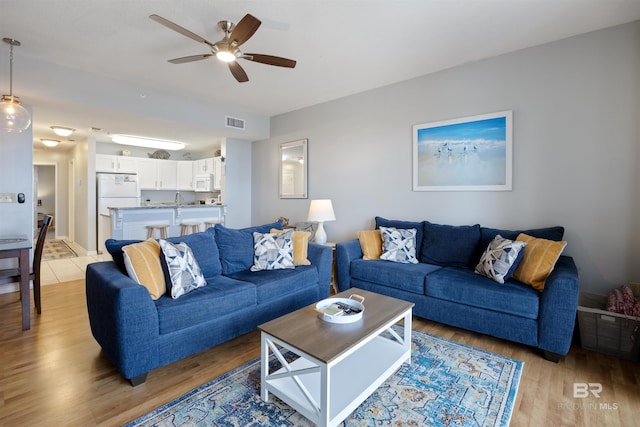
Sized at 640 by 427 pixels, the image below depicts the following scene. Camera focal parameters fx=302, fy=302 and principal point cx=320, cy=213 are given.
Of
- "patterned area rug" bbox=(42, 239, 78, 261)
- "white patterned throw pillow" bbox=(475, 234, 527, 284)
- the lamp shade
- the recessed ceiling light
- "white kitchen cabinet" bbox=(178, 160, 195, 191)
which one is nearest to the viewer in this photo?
"white patterned throw pillow" bbox=(475, 234, 527, 284)

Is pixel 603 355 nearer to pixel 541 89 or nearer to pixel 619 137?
pixel 619 137

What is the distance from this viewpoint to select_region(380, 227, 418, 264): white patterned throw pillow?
333 centimetres

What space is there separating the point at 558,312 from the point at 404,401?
135 centimetres

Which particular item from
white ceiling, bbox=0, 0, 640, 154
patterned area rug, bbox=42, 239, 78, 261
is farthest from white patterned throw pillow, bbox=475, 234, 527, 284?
patterned area rug, bbox=42, 239, 78, 261

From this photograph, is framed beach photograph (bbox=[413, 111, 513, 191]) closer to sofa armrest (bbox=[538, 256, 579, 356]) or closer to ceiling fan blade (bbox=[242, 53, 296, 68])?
sofa armrest (bbox=[538, 256, 579, 356])

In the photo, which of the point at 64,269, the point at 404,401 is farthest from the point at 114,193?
the point at 404,401

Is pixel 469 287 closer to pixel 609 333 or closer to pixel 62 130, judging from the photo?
pixel 609 333

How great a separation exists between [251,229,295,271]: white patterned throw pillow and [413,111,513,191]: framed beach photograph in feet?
6.05

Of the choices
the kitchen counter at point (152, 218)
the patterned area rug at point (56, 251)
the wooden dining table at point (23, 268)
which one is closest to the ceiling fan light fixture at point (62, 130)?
the kitchen counter at point (152, 218)

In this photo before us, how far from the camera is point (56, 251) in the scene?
6340mm

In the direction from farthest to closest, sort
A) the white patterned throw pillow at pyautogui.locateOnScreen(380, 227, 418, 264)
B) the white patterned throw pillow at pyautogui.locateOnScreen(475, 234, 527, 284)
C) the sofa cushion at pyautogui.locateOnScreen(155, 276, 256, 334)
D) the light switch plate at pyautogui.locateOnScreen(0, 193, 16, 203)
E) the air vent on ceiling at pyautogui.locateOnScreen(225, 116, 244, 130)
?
the air vent on ceiling at pyautogui.locateOnScreen(225, 116, 244, 130) < the light switch plate at pyautogui.locateOnScreen(0, 193, 16, 203) < the white patterned throw pillow at pyautogui.locateOnScreen(380, 227, 418, 264) < the white patterned throw pillow at pyautogui.locateOnScreen(475, 234, 527, 284) < the sofa cushion at pyautogui.locateOnScreen(155, 276, 256, 334)

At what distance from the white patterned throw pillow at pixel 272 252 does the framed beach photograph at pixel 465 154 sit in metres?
1.84

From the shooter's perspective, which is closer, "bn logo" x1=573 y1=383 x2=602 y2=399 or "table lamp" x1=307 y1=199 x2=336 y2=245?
"bn logo" x1=573 y1=383 x2=602 y2=399

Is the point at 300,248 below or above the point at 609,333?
above
